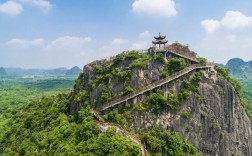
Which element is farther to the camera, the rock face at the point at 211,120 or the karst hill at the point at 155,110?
the rock face at the point at 211,120

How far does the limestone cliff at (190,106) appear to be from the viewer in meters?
35.9

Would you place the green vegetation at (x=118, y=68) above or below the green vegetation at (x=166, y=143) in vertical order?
above

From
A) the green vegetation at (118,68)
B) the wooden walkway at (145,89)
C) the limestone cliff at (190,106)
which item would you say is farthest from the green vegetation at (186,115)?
the green vegetation at (118,68)

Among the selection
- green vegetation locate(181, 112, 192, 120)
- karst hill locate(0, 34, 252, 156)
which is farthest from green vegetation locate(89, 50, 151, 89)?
green vegetation locate(181, 112, 192, 120)

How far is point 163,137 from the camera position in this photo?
3425 cm

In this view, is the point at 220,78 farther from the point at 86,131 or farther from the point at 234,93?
the point at 86,131

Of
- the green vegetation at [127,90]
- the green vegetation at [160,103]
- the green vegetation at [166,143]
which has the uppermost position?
the green vegetation at [127,90]

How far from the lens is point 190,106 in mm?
36906

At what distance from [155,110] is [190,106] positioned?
16.5 feet

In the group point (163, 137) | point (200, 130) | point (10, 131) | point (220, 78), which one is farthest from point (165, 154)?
point (10, 131)

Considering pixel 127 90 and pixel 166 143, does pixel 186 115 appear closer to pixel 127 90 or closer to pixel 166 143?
pixel 166 143

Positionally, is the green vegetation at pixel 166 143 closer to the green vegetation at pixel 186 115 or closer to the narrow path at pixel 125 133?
the narrow path at pixel 125 133

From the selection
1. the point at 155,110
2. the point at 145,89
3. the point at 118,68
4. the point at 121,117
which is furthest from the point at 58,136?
the point at 155,110

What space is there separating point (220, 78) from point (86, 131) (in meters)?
20.1
